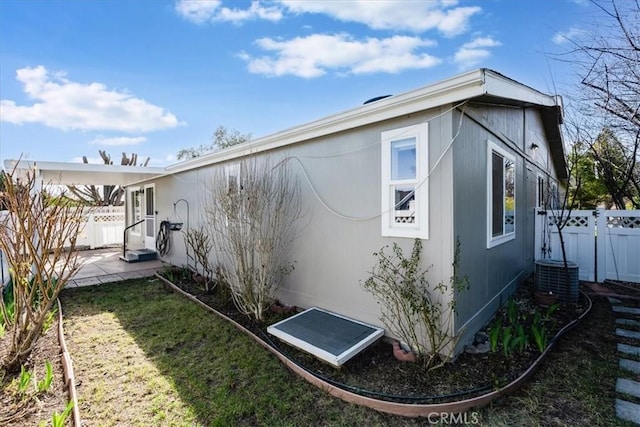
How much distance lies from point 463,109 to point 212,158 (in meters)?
5.20

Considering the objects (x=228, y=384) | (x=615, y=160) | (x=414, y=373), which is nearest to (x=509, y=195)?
(x=414, y=373)

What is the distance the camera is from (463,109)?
11.4ft

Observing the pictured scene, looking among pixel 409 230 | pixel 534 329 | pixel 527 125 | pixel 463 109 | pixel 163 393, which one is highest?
pixel 527 125

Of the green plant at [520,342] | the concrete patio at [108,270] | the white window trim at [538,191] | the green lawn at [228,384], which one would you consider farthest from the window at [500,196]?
the concrete patio at [108,270]

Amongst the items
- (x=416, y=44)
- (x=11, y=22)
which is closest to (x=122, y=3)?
(x=11, y=22)

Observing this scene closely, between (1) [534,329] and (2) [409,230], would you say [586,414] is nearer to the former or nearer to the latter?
(1) [534,329]

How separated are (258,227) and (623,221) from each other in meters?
7.08

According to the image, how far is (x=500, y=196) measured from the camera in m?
5.05

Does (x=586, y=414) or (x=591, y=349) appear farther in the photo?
(x=591, y=349)

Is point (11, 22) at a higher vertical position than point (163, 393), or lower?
higher

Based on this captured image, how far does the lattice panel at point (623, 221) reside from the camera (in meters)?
6.01

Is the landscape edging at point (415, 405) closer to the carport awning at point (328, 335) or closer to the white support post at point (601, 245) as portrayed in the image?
the carport awning at point (328, 335)

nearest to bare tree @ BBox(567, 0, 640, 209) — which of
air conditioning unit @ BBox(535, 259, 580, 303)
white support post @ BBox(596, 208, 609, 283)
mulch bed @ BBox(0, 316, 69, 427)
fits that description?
white support post @ BBox(596, 208, 609, 283)

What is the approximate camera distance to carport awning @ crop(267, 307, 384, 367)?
3283 mm
